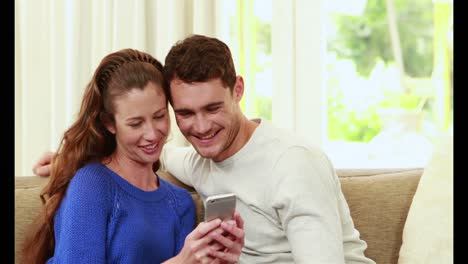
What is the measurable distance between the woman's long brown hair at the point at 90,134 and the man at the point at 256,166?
89 millimetres

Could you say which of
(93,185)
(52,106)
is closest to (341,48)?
(52,106)

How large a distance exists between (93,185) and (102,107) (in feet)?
0.65

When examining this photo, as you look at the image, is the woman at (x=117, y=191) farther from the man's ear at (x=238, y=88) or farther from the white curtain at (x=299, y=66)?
the white curtain at (x=299, y=66)

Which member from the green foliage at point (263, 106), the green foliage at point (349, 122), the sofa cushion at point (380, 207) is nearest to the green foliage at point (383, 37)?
the green foliage at point (349, 122)

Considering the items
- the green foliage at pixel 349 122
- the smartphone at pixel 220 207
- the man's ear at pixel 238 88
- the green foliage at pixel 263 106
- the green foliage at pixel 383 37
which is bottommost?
the smartphone at pixel 220 207

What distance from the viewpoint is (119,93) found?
1896mm

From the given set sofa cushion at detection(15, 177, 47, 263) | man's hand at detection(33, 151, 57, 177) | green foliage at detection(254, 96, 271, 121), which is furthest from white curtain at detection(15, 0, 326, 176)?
sofa cushion at detection(15, 177, 47, 263)

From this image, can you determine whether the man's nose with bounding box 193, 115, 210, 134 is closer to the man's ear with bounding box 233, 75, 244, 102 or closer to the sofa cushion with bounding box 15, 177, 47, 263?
the man's ear with bounding box 233, 75, 244, 102

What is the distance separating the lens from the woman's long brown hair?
192 centimetres

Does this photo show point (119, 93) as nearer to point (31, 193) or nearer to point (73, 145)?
point (73, 145)

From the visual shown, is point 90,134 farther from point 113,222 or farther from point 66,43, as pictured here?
point 66,43

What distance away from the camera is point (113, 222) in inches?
74.9

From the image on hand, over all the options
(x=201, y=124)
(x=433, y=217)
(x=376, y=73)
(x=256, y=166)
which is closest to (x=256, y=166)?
(x=256, y=166)

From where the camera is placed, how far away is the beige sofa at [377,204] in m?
2.19
